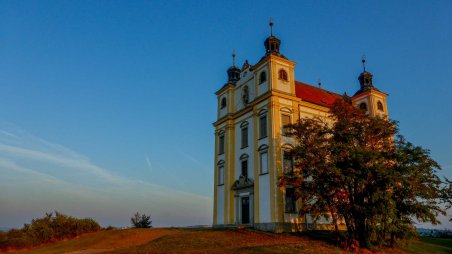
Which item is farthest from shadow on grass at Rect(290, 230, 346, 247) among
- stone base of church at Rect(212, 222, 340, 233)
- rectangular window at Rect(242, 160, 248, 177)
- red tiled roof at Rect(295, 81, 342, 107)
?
red tiled roof at Rect(295, 81, 342, 107)

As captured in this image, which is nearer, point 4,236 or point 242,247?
point 242,247

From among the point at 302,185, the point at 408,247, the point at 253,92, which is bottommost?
the point at 408,247

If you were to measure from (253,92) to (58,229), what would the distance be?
72.9ft

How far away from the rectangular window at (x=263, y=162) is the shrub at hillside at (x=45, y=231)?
18.6 m

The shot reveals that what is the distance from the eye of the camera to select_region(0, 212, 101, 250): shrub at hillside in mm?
29766

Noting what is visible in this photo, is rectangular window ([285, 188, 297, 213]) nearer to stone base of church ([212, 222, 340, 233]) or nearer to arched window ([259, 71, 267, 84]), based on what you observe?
stone base of church ([212, 222, 340, 233])

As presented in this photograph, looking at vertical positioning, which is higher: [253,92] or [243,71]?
[243,71]

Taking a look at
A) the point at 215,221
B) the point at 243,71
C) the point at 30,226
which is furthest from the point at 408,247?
the point at 30,226

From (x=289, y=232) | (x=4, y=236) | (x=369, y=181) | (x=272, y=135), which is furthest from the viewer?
(x=4, y=236)

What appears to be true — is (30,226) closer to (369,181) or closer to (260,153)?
(260,153)

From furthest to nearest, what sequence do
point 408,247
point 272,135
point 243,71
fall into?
point 243,71, point 272,135, point 408,247

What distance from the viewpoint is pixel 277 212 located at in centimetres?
2688

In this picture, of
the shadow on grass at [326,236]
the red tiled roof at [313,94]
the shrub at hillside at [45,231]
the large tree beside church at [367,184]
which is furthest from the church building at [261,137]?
the shrub at hillside at [45,231]

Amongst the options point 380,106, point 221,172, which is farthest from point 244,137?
point 380,106
